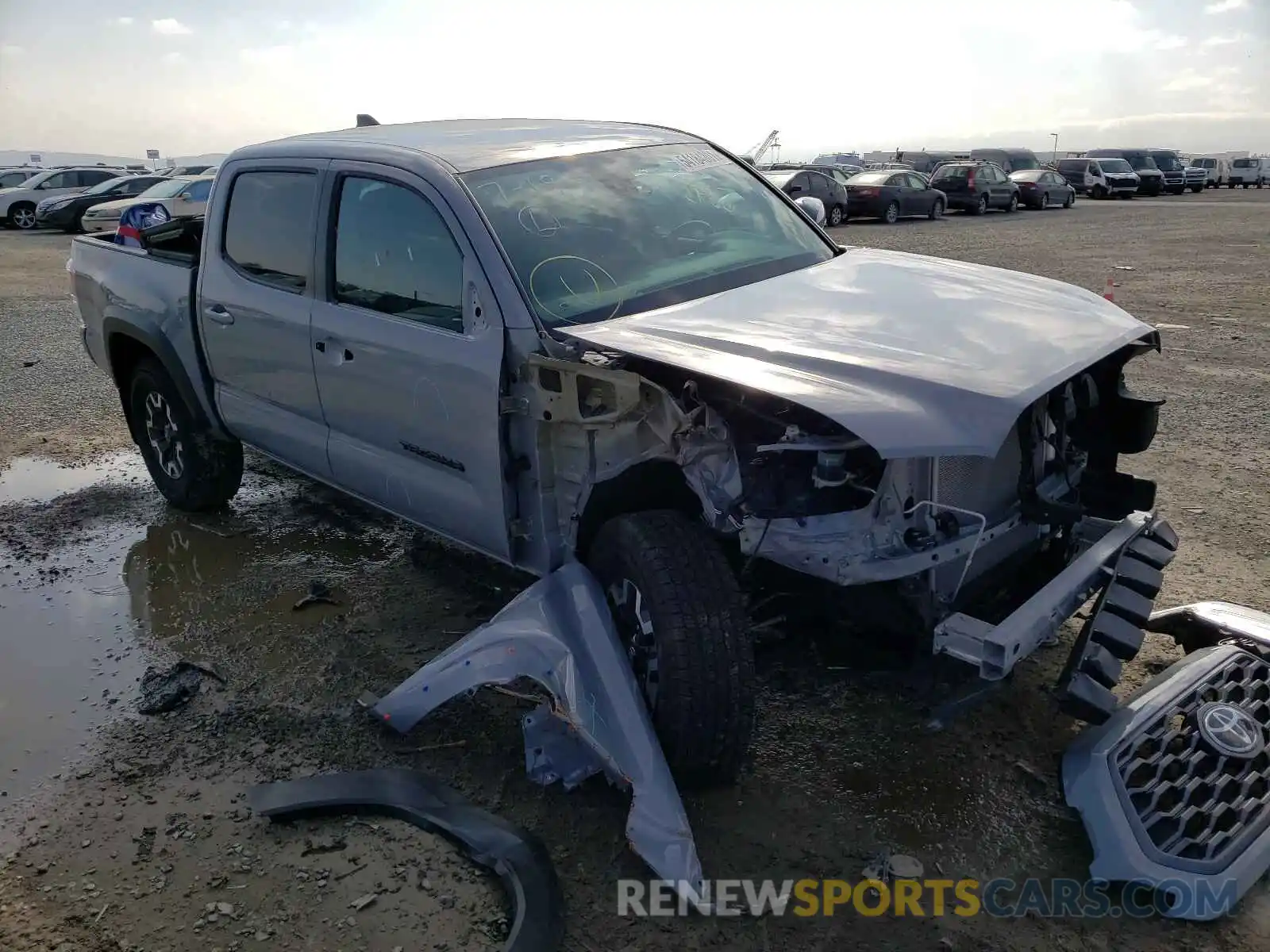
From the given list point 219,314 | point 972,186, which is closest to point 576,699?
point 219,314

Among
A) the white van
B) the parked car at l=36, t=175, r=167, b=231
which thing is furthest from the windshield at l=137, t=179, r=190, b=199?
the white van

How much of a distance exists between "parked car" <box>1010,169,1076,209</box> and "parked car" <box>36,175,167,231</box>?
23730 mm

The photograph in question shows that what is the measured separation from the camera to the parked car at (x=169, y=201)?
18.9 m

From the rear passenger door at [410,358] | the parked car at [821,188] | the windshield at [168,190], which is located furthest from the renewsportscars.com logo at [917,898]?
the parked car at [821,188]

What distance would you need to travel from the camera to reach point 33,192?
24844mm

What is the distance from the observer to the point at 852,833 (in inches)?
113

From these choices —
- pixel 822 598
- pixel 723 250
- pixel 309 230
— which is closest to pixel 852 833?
pixel 822 598

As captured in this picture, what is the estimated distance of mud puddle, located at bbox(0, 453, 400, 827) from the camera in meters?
3.69

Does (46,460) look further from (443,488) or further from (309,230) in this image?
(443,488)

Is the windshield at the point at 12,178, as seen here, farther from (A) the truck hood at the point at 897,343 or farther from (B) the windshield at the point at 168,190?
(A) the truck hood at the point at 897,343

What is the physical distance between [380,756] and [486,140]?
2.36 meters

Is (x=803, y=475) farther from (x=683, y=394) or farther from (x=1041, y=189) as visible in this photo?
(x=1041, y=189)

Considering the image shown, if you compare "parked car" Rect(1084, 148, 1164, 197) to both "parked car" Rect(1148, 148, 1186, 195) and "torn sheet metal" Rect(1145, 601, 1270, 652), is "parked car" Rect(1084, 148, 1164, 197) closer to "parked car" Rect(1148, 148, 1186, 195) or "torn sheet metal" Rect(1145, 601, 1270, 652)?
"parked car" Rect(1148, 148, 1186, 195)

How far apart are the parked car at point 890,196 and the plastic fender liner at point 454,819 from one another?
2314 centimetres
